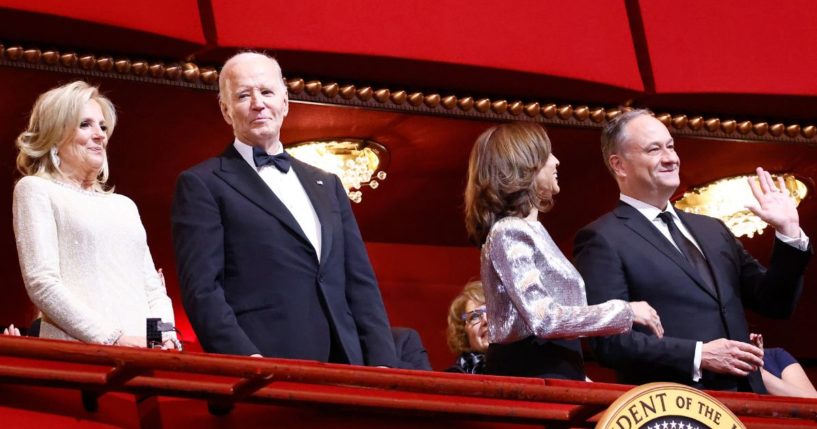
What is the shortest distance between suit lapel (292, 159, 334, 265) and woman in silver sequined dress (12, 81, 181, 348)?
0.33 m

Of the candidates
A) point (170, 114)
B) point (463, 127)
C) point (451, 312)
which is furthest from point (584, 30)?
point (170, 114)

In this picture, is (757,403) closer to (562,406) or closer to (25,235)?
(562,406)

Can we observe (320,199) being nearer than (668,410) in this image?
No

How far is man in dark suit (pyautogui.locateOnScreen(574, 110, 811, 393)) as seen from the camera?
2.72 m

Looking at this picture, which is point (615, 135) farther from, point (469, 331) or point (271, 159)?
point (271, 159)

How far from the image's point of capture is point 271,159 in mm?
2740

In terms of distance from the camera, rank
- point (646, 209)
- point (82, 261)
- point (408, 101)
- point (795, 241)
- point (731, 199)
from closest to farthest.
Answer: point (82, 261)
point (795, 241)
point (646, 209)
point (408, 101)
point (731, 199)

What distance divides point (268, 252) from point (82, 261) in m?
0.37

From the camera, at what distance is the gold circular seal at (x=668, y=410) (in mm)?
2170

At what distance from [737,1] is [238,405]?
2.43 meters

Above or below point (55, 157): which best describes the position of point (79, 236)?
below

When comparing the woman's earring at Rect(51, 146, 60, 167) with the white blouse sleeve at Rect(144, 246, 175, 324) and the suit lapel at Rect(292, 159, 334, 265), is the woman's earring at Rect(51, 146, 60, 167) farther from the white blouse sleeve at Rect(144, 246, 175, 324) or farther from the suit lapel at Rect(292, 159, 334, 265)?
the suit lapel at Rect(292, 159, 334, 265)

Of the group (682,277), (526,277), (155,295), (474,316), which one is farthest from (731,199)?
(155,295)

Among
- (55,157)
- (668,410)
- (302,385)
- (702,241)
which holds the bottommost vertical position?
(668,410)
